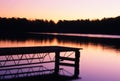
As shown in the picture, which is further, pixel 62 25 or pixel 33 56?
pixel 62 25

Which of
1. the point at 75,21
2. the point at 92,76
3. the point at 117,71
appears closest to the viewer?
the point at 92,76

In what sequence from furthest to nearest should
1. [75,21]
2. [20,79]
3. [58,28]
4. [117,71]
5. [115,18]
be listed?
[58,28]
[75,21]
[115,18]
[117,71]
[20,79]

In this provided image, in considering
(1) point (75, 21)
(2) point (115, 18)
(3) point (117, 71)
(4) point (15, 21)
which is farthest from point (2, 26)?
(3) point (117, 71)

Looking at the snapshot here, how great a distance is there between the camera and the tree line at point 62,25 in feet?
471

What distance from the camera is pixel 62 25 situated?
17162 centimetres

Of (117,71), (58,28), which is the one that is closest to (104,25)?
(58,28)

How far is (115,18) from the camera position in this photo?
142m

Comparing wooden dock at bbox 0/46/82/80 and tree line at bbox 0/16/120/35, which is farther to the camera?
tree line at bbox 0/16/120/35

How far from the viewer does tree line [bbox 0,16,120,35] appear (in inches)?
5650

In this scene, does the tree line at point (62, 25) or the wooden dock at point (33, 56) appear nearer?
the wooden dock at point (33, 56)

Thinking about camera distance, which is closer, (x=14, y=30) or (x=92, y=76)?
(x=92, y=76)

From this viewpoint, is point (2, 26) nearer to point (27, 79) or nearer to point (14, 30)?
point (14, 30)

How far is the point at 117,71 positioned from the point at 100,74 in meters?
3.39

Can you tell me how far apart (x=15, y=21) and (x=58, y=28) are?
3269cm
